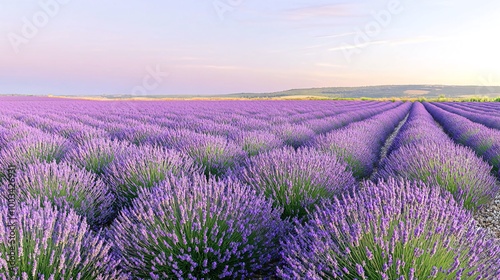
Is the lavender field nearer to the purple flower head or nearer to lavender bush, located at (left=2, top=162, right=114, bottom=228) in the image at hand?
lavender bush, located at (left=2, top=162, right=114, bottom=228)

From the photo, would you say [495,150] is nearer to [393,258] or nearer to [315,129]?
[315,129]

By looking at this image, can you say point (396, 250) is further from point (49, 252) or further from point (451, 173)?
point (451, 173)

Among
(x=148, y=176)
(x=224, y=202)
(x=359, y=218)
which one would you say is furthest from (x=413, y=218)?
(x=148, y=176)

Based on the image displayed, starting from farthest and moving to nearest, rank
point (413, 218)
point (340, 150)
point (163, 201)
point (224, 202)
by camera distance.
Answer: point (340, 150) → point (224, 202) → point (163, 201) → point (413, 218)

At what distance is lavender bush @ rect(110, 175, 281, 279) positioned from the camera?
80.7 inches

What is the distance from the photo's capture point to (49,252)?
173 centimetres

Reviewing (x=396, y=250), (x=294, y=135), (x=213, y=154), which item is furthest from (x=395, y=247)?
(x=294, y=135)

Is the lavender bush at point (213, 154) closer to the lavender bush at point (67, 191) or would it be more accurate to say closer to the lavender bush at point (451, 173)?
the lavender bush at point (67, 191)

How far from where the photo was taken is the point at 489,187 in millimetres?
3676

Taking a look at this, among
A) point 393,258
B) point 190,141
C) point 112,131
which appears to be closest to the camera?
point 393,258

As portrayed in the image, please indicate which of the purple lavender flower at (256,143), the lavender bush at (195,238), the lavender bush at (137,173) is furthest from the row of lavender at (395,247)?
the purple lavender flower at (256,143)

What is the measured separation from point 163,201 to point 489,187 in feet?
10.7

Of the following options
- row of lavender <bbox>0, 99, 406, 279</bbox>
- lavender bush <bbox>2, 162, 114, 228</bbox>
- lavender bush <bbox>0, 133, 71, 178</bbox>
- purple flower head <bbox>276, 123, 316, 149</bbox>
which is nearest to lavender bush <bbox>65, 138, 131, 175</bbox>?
row of lavender <bbox>0, 99, 406, 279</bbox>

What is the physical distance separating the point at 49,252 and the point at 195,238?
72 cm
